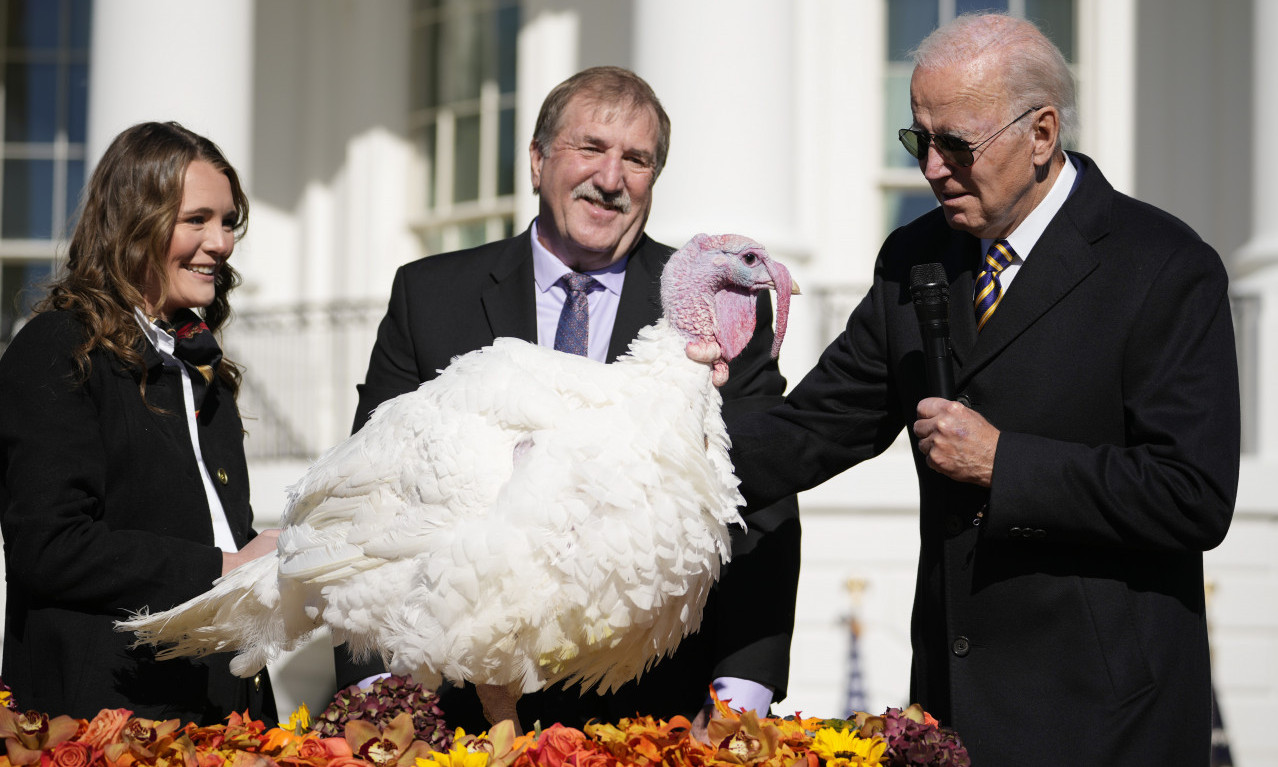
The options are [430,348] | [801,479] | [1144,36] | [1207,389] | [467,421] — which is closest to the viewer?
[1207,389]

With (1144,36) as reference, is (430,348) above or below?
below

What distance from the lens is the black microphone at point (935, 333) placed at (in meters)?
3.14

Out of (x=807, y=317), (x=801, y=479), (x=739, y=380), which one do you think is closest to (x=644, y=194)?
(x=739, y=380)

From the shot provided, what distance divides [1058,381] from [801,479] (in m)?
0.74

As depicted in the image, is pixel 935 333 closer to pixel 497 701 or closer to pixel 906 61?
pixel 497 701

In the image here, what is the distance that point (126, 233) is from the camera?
3641mm

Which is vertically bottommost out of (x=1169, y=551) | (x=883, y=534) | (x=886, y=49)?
(x=883, y=534)

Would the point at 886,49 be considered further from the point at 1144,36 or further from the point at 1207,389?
the point at 1207,389

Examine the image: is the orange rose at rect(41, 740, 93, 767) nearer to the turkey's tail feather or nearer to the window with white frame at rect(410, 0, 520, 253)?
the turkey's tail feather

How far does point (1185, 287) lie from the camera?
3.08 meters

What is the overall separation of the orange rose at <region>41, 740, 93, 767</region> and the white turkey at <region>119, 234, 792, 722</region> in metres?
0.71

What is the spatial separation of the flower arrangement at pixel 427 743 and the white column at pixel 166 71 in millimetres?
6888

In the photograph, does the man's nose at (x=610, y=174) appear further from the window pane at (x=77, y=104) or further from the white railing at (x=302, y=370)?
the window pane at (x=77, y=104)

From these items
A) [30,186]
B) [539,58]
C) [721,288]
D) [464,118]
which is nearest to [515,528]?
[721,288]
